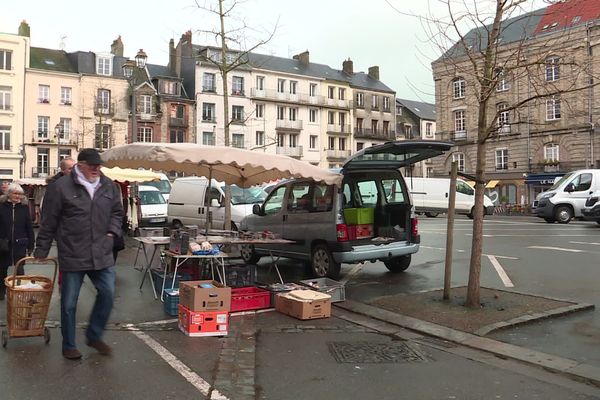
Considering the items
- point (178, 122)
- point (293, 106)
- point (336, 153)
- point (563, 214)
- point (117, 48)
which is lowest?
point (563, 214)

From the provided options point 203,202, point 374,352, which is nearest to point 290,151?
point 203,202

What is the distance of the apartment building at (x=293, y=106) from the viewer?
59.7m

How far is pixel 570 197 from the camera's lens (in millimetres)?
25594

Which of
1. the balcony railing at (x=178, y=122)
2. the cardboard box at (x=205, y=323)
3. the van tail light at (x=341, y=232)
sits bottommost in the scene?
the cardboard box at (x=205, y=323)

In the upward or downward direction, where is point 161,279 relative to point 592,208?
downward

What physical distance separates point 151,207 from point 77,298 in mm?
16896

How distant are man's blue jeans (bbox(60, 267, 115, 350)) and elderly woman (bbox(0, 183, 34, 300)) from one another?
2.98 metres

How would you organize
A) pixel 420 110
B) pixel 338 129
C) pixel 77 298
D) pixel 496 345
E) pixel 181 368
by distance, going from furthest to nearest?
pixel 420 110 < pixel 338 129 < pixel 496 345 < pixel 77 298 < pixel 181 368

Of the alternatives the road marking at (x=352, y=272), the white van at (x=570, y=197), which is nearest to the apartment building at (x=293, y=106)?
the white van at (x=570, y=197)

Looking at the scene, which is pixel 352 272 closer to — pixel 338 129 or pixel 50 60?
pixel 50 60

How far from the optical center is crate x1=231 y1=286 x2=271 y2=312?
7461 mm

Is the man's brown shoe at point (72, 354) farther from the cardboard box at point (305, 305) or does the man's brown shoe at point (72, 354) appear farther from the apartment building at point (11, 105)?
the apartment building at point (11, 105)

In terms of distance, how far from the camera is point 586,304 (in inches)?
305

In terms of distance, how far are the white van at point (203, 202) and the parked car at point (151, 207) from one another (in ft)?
5.98
